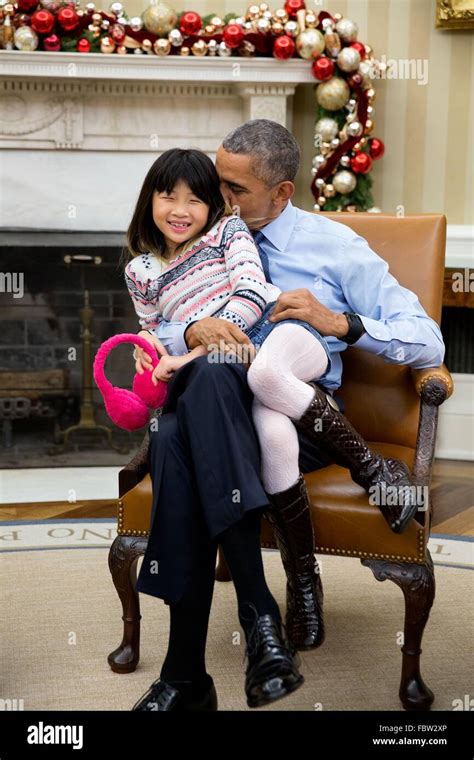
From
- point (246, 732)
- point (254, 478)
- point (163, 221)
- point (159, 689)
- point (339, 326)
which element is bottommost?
point (246, 732)

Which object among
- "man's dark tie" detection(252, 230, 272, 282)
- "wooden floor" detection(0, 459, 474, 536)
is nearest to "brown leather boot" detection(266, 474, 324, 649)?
"man's dark tie" detection(252, 230, 272, 282)

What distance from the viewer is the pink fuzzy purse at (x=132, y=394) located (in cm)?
201

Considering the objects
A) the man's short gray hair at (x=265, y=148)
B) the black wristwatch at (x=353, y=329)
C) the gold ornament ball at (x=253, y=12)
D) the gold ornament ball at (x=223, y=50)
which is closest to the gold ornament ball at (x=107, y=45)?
the gold ornament ball at (x=223, y=50)

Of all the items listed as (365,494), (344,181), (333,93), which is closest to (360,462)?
(365,494)

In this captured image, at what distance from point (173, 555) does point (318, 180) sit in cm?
249

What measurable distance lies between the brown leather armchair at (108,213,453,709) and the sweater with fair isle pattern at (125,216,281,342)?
13.1 inches

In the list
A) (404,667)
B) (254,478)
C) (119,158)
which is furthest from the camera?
(119,158)

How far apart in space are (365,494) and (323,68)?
239 cm

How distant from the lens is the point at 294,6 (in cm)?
379

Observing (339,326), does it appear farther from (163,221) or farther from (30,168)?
(30,168)

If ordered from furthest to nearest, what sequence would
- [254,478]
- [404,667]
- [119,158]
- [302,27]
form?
[119,158]
[302,27]
[404,667]
[254,478]

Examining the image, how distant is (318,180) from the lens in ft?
12.8

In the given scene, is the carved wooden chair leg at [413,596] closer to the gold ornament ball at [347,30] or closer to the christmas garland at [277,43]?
the christmas garland at [277,43]

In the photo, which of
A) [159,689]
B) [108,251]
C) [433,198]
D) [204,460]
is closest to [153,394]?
[204,460]
